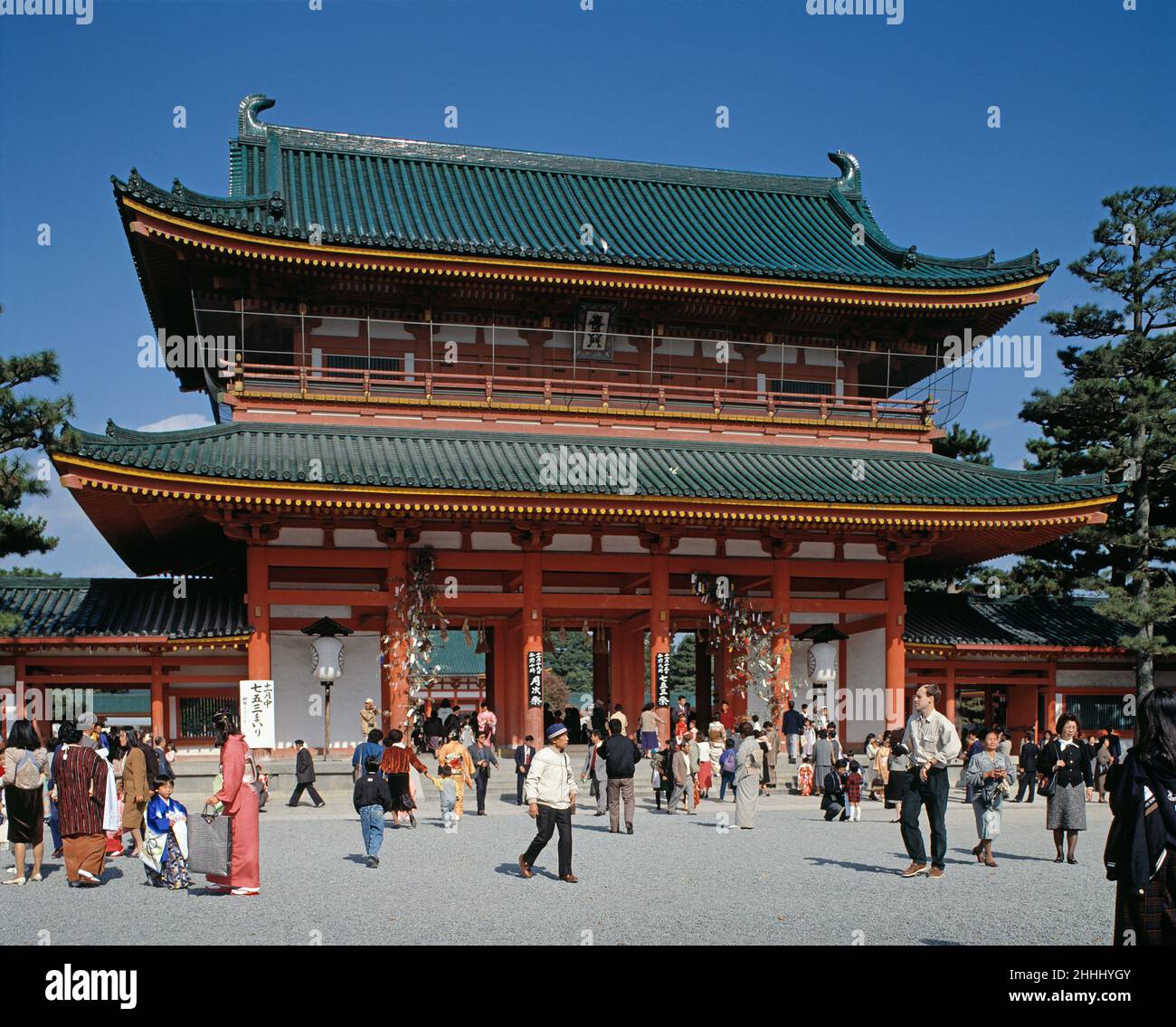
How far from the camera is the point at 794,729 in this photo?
26.4m

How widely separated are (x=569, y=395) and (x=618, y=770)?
13263 mm

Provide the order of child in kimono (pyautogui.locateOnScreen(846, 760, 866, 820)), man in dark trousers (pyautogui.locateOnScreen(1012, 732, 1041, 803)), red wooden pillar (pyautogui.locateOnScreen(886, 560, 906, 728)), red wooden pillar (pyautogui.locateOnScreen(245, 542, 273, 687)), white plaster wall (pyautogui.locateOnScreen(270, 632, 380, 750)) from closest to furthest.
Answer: child in kimono (pyautogui.locateOnScreen(846, 760, 866, 820)) < red wooden pillar (pyautogui.locateOnScreen(245, 542, 273, 687)) < man in dark trousers (pyautogui.locateOnScreen(1012, 732, 1041, 803)) < white plaster wall (pyautogui.locateOnScreen(270, 632, 380, 750)) < red wooden pillar (pyautogui.locateOnScreen(886, 560, 906, 728))

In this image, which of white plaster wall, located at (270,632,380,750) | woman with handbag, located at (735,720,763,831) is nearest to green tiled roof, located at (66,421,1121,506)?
white plaster wall, located at (270,632,380,750)

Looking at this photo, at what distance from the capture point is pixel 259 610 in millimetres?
24750

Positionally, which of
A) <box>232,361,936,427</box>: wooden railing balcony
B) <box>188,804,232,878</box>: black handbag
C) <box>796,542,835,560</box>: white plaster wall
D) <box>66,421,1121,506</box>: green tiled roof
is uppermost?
<box>232,361,936,427</box>: wooden railing balcony

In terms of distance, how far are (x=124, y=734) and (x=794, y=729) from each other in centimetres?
1461

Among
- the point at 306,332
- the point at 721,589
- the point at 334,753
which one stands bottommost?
Result: the point at 334,753

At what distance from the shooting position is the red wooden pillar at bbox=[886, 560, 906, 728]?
1081 inches

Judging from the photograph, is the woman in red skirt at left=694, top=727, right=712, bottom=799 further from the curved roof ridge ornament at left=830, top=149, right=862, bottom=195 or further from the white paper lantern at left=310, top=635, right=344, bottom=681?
the curved roof ridge ornament at left=830, top=149, right=862, bottom=195

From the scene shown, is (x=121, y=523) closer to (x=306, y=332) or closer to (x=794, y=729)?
(x=306, y=332)

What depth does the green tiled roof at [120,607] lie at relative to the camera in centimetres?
2461

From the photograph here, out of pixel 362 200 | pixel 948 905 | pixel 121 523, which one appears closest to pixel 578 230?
pixel 362 200

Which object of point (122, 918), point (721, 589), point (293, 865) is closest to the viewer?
point (122, 918)

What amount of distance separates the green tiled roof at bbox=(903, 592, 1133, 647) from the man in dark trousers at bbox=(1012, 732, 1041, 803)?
4714mm
